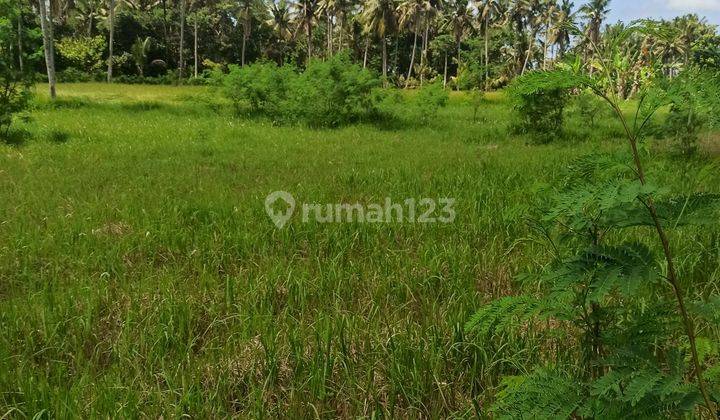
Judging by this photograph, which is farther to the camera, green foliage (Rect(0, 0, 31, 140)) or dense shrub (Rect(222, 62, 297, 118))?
dense shrub (Rect(222, 62, 297, 118))

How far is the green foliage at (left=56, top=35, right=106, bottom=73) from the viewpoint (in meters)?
34.2

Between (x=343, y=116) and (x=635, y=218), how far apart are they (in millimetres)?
15196

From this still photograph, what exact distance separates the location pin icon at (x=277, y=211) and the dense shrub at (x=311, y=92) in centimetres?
996

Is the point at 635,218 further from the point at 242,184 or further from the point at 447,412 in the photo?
the point at 242,184

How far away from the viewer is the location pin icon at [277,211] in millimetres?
4910

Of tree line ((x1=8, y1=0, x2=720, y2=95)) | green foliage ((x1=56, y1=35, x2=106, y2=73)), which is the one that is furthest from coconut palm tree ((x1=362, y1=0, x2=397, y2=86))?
green foliage ((x1=56, y1=35, x2=106, y2=73))

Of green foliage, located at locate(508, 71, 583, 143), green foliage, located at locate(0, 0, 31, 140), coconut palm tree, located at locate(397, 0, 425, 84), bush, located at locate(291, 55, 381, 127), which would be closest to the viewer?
green foliage, located at locate(0, 0, 31, 140)

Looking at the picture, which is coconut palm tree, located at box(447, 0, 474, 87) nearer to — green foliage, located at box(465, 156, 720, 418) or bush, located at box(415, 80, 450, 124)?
bush, located at box(415, 80, 450, 124)

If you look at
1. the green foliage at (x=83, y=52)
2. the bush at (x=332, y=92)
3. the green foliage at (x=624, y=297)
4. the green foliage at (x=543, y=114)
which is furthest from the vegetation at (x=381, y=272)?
the green foliage at (x=83, y=52)

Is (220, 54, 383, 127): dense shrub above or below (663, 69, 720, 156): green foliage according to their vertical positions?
above

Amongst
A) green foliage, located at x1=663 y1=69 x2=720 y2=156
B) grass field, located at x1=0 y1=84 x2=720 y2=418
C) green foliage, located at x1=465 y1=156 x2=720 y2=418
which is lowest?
grass field, located at x1=0 y1=84 x2=720 y2=418

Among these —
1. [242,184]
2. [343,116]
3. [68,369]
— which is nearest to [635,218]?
[68,369]

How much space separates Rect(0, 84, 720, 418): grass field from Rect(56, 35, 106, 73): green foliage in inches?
1273

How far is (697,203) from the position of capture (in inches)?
52.3
